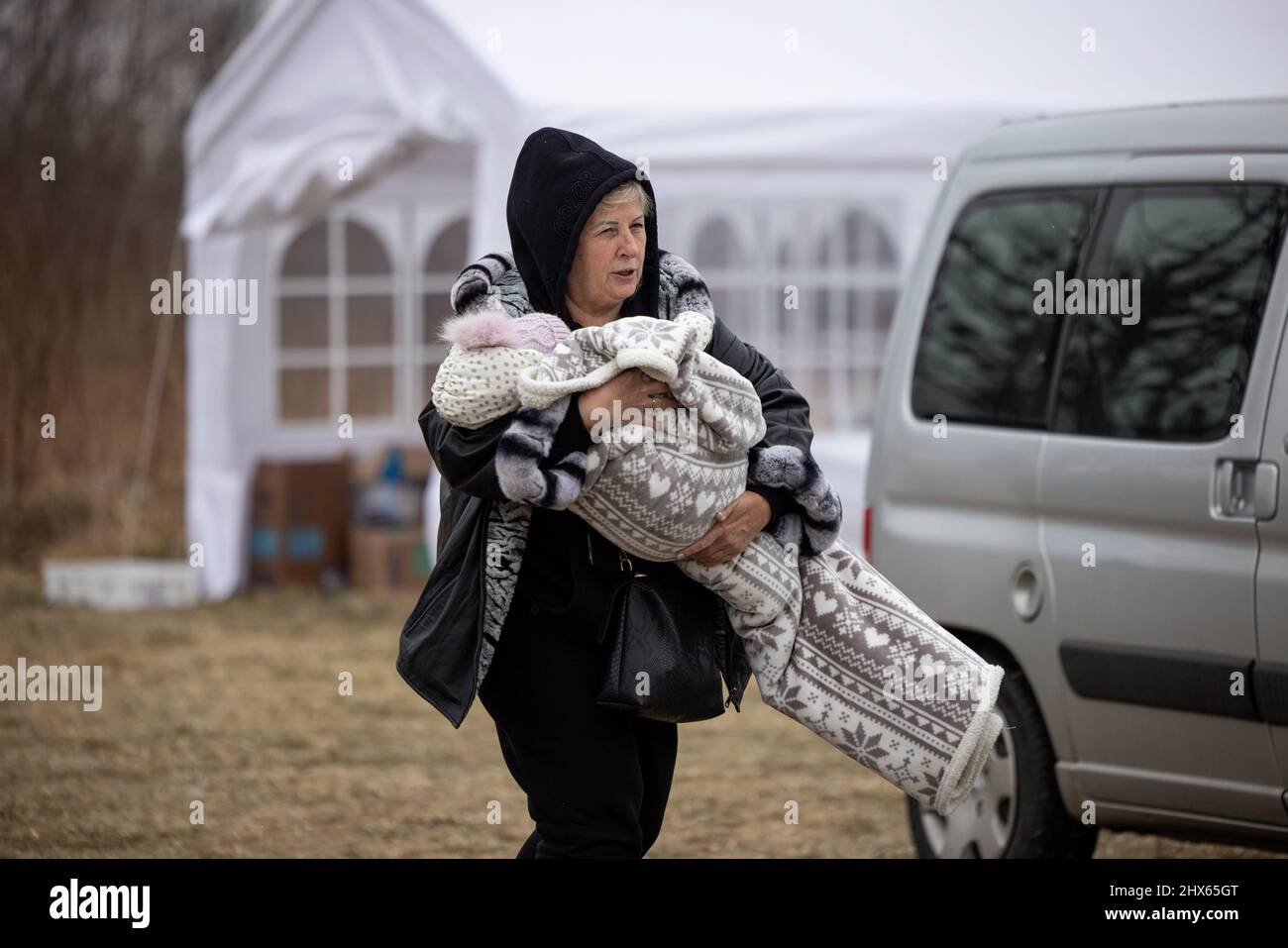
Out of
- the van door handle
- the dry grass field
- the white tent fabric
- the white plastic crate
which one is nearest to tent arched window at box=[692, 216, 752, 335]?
the white tent fabric

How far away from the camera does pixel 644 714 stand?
10.6ft

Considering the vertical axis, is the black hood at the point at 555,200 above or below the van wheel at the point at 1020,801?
above

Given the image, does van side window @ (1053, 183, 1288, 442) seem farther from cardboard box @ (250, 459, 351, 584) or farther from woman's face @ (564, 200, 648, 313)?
cardboard box @ (250, 459, 351, 584)

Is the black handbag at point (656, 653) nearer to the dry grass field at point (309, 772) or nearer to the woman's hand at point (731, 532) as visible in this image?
the woman's hand at point (731, 532)

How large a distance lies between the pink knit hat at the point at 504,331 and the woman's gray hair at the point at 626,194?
242 millimetres

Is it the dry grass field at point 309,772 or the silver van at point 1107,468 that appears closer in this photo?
the silver van at point 1107,468

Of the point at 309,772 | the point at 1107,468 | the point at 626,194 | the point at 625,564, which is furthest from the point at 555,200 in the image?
the point at 309,772

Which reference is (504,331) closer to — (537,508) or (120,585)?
(537,508)

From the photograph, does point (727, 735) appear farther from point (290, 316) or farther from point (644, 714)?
point (290, 316)

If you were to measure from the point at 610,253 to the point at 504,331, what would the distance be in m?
0.28

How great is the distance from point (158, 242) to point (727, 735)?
10.1m

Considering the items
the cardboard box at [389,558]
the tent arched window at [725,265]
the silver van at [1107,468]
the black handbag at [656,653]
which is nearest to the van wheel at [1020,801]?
the silver van at [1107,468]

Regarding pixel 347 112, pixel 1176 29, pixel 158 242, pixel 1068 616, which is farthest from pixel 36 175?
pixel 1068 616

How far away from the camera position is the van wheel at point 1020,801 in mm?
4598
